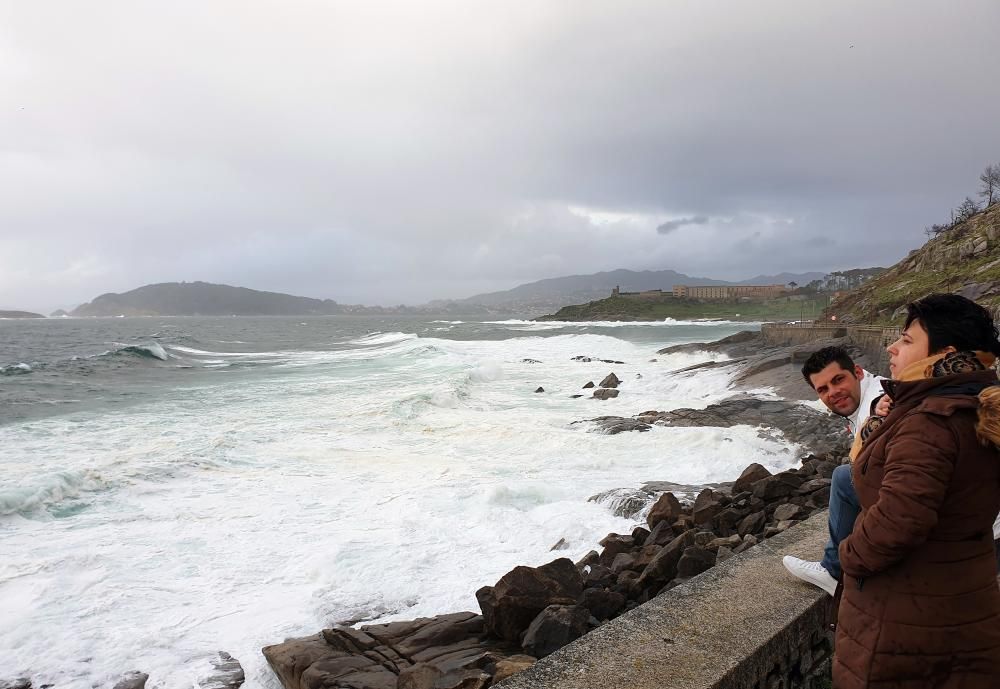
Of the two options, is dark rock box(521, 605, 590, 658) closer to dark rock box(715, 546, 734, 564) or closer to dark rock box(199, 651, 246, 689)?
dark rock box(715, 546, 734, 564)

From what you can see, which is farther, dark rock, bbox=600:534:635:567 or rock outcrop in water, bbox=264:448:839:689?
dark rock, bbox=600:534:635:567

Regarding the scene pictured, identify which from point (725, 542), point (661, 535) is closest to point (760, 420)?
point (661, 535)

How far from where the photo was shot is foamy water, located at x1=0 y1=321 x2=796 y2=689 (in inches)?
219

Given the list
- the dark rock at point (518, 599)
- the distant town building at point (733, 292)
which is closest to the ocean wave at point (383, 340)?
the dark rock at point (518, 599)

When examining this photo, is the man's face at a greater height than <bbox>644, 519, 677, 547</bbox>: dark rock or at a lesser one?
greater

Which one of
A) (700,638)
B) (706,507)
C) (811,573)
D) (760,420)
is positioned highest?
(811,573)

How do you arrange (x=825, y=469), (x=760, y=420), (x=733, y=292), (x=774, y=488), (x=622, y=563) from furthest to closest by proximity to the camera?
(x=733, y=292) < (x=760, y=420) < (x=825, y=469) < (x=774, y=488) < (x=622, y=563)

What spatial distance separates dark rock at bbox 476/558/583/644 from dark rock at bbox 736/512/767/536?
215cm

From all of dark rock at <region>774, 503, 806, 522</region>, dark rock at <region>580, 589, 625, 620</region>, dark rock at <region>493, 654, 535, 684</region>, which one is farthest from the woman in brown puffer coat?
dark rock at <region>774, 503, 806, 522</region>

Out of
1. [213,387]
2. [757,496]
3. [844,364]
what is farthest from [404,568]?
[213,387]

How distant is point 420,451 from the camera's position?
12375 millimetres

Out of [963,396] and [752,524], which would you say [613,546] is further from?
[963,396]

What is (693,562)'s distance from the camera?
14.7 ft

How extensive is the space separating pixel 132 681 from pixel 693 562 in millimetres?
4594
